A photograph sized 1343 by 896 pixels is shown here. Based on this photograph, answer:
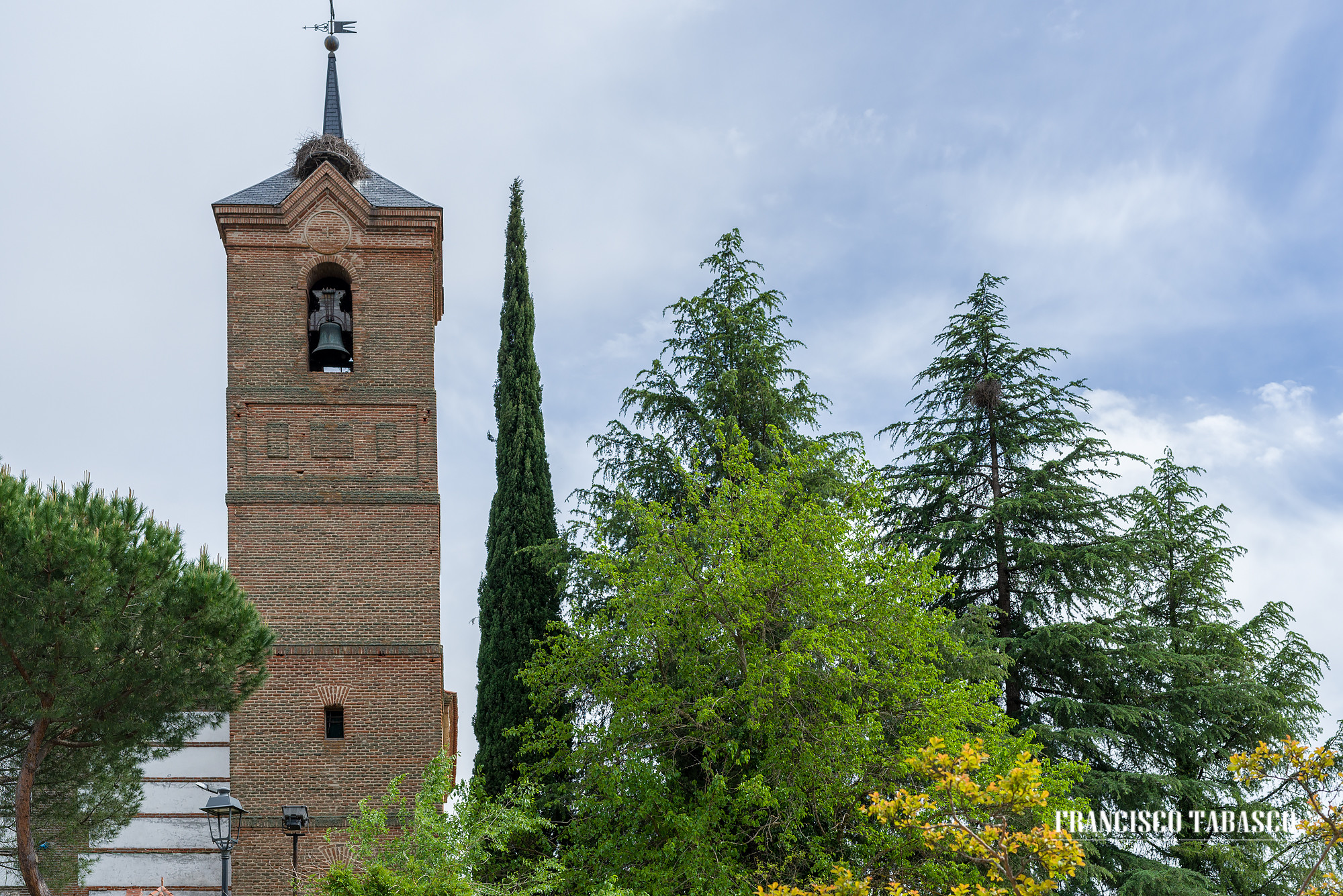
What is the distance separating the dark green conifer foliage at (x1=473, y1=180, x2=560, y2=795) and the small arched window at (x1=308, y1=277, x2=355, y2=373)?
260 cm

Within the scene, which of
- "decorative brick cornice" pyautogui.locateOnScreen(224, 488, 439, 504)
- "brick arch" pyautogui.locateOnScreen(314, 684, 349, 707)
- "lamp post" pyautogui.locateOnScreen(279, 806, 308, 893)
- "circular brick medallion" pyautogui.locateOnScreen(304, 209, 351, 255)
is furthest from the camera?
→ "circular brick medallion" pyautogui.locateOnScreen(304, 209, 351, 255)

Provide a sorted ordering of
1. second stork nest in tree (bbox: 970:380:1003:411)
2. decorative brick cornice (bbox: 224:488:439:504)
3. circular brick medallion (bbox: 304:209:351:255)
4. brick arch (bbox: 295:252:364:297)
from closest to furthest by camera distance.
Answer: decorative brick cornice (bbox: 224:488:439:504) → brick arch (bbox: 295:252:364:297) → circular brick medallion (bbox: 304:209:351:255) → second stork nest in tree (bbox: 970:380:1003:411)

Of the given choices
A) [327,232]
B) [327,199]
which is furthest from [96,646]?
[327,199]

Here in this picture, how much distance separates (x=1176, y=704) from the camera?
18672 millimetres

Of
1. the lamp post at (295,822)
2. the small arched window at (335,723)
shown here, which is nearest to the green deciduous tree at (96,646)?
the lamp post at (295,822)

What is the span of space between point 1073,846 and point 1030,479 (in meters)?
11.3

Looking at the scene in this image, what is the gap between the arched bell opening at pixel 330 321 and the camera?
17906 mm

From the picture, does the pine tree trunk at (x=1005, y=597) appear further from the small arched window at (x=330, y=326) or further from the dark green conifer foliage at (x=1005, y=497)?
the small arched window at (x=330, y=326)

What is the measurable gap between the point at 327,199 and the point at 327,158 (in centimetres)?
130

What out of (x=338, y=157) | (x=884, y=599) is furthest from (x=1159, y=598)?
(x=338, y=157)

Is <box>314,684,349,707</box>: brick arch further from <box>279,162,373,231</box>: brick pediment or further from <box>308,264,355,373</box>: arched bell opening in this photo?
<box>279,162,373,231</box>: brick pediment

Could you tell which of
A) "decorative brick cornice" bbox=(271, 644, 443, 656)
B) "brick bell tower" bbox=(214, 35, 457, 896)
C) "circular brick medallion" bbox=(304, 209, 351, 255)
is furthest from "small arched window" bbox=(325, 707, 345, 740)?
"circular brick medallion" bbox=(304, 209, 351, 255)

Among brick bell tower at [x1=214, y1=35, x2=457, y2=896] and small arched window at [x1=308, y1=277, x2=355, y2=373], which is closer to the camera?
brick bell tower at [x1=214, y1=35, x2=457, y2=896]

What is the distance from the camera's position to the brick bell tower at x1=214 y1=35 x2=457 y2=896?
1648cm
